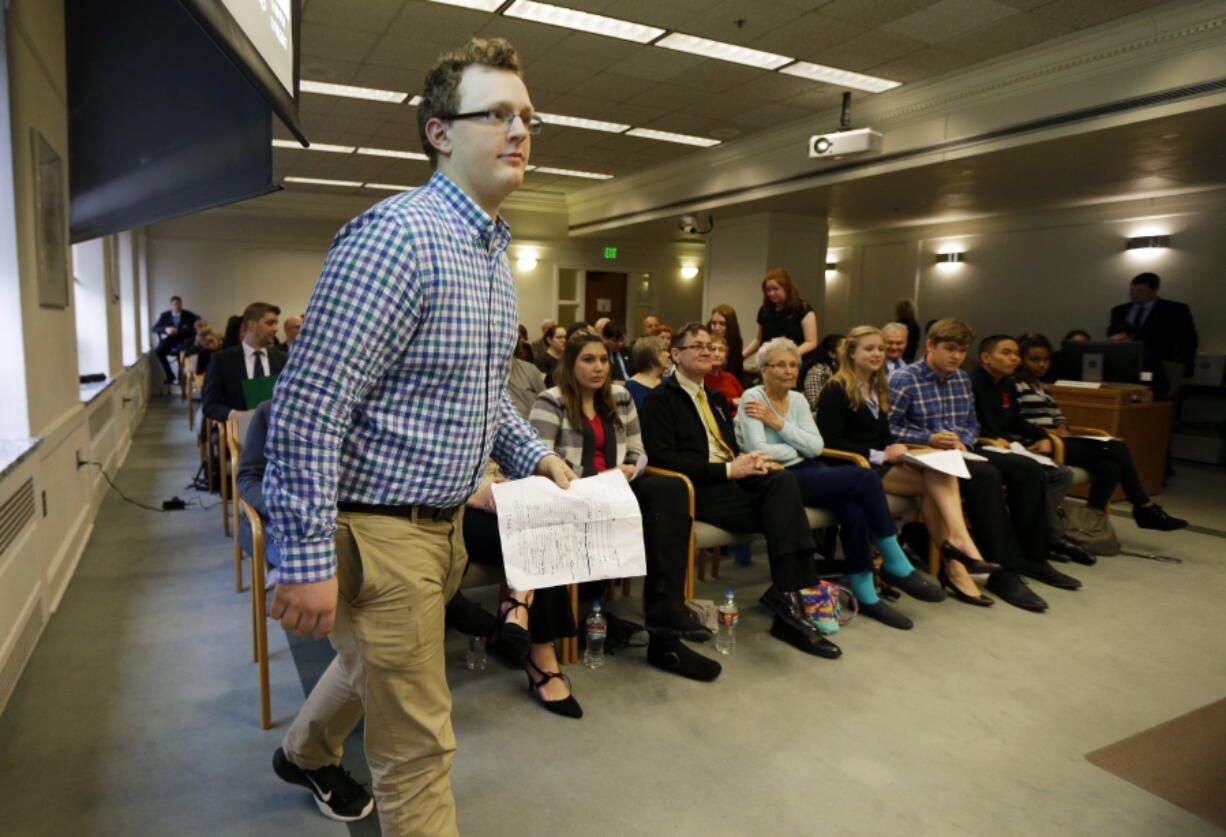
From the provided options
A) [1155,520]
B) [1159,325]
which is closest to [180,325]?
[1155,520]

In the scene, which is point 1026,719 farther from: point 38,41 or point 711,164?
point 711,164

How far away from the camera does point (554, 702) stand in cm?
243

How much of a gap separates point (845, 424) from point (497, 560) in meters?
2.01

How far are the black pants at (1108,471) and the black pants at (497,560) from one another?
3491 millimetres

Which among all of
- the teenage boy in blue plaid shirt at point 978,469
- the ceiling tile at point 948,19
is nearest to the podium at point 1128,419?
the teenage boy in blue plaid shirt at point 978,469

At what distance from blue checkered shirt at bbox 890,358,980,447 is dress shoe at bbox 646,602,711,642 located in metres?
1.90

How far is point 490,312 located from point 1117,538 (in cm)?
462

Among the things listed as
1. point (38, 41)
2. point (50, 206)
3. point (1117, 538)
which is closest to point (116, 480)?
point (50, 206)

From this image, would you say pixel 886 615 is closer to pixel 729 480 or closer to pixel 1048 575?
pixel 729 480

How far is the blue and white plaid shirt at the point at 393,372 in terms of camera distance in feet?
3.52

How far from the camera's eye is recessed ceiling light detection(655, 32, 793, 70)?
5.55 m

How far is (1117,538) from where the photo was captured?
445 centimetres

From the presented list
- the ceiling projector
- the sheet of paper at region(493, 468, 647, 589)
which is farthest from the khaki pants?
the ceiling projector

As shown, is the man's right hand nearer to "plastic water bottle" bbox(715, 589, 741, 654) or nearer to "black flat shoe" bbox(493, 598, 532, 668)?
"black flat shoe" bbox(493, 598, 532, 668)
